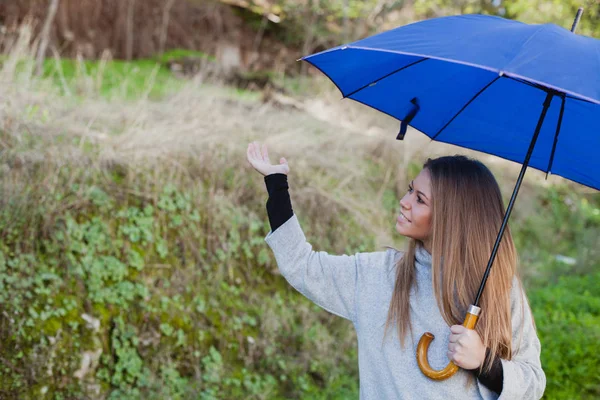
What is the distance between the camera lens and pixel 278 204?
7.19 ft

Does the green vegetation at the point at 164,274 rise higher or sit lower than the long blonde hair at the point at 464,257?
lower

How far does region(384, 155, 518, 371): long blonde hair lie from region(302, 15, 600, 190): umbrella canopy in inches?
16.3

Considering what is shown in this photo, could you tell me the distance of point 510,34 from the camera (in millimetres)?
1963

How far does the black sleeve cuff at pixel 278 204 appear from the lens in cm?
219

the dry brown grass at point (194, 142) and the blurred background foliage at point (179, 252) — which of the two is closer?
the blurred background foliage at point (179, 252)

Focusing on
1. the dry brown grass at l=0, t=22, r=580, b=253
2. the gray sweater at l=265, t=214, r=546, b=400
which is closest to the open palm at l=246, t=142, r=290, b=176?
the gray sweater at l=265, t=214, r=546, b=400

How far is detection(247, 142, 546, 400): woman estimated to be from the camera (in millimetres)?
2107

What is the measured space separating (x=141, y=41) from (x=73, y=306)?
11.9 metres

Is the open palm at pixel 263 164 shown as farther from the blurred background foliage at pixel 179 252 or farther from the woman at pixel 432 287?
the blurred background foliage at pixel 179 252

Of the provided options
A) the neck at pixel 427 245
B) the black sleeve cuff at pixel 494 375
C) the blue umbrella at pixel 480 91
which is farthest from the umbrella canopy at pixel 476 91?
the black sleeve cuff at pixel 494 375

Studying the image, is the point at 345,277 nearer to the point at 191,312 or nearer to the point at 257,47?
the point at 191,312

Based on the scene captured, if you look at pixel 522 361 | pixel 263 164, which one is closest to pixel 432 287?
pixel 522 361

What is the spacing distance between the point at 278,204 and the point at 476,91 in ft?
3.30

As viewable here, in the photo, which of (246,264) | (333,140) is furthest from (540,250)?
(246,264)
